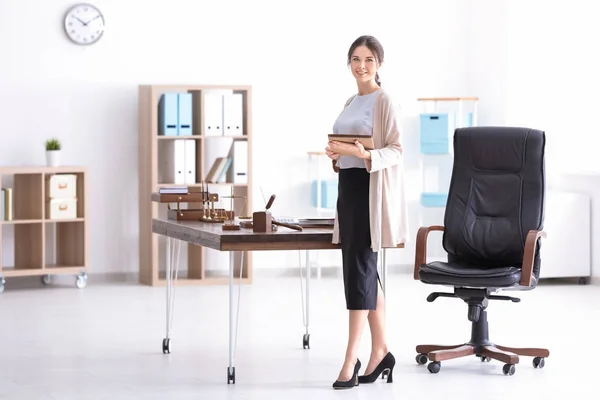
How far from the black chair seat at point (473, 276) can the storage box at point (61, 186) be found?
3.69 meters

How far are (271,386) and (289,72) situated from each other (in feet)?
14.5

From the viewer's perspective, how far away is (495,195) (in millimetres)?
5223

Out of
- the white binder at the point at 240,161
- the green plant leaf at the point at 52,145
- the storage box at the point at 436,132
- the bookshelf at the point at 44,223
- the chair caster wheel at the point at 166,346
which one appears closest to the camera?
the chair caster wheel at the point at 166,346

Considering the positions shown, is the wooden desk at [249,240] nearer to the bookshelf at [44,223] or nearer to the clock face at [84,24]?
the bookshelf at [44,223]

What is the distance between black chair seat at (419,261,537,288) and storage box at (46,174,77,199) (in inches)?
145

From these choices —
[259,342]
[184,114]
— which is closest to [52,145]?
[184,114]

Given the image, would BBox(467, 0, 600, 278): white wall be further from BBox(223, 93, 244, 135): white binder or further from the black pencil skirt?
the black pencil skirt

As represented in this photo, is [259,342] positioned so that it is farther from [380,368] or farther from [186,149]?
[186,149]

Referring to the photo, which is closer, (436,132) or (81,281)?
(81,281)

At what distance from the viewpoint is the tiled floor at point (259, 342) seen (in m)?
4.66

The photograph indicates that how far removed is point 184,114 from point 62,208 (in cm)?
112

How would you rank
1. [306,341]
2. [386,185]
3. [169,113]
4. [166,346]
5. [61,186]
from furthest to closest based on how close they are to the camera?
[169,113] → [61,186] → [306,341] → [166,346] → [386,185]

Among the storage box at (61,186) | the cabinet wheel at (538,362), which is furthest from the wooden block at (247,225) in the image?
the storage box at (61,186)

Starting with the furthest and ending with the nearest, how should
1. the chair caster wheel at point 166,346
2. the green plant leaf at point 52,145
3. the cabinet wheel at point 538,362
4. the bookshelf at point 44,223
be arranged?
the green plant leaf at point 52,145 → the bookshelf at point 44,223 → the chair caster wheel at point 166,346 → the cabinet wheel at point 538,362
